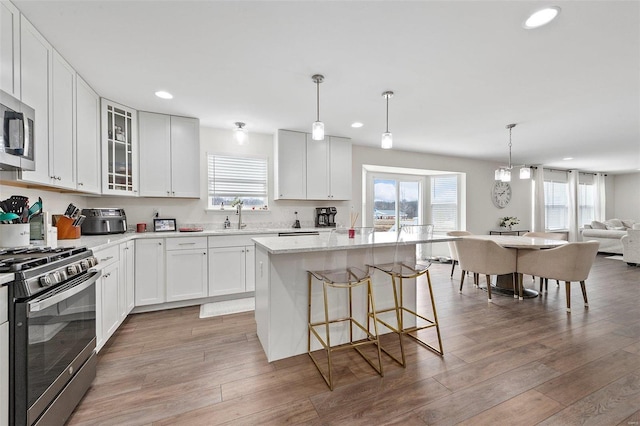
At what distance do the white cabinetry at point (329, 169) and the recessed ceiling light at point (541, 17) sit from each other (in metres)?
2.96

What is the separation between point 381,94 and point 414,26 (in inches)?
42.6

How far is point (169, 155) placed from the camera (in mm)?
3582

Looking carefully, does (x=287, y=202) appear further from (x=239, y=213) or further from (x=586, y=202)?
(x=586, y=202)

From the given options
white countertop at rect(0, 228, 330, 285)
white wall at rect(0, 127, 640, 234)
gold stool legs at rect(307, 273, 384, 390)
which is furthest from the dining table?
white countertop at rect(0, 228, 330, 285)

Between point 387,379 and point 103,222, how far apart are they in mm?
3225

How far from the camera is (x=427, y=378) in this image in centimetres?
194

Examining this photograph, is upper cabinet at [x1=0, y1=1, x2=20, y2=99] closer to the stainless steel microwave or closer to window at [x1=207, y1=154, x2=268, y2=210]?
the stainless steel microwave

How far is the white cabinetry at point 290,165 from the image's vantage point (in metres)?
4.18

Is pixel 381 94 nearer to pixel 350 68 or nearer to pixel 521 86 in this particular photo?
pixel 350 68

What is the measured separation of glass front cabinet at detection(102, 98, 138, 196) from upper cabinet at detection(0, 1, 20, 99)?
4.51 feet

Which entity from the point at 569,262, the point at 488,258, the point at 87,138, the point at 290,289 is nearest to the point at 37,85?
the point at 87,138

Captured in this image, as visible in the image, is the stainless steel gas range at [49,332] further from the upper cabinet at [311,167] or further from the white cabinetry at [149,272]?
the upper cabinet at [311,167]

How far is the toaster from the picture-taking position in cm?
288

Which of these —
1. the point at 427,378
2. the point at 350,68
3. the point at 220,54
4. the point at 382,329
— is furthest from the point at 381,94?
the point at 427,378
